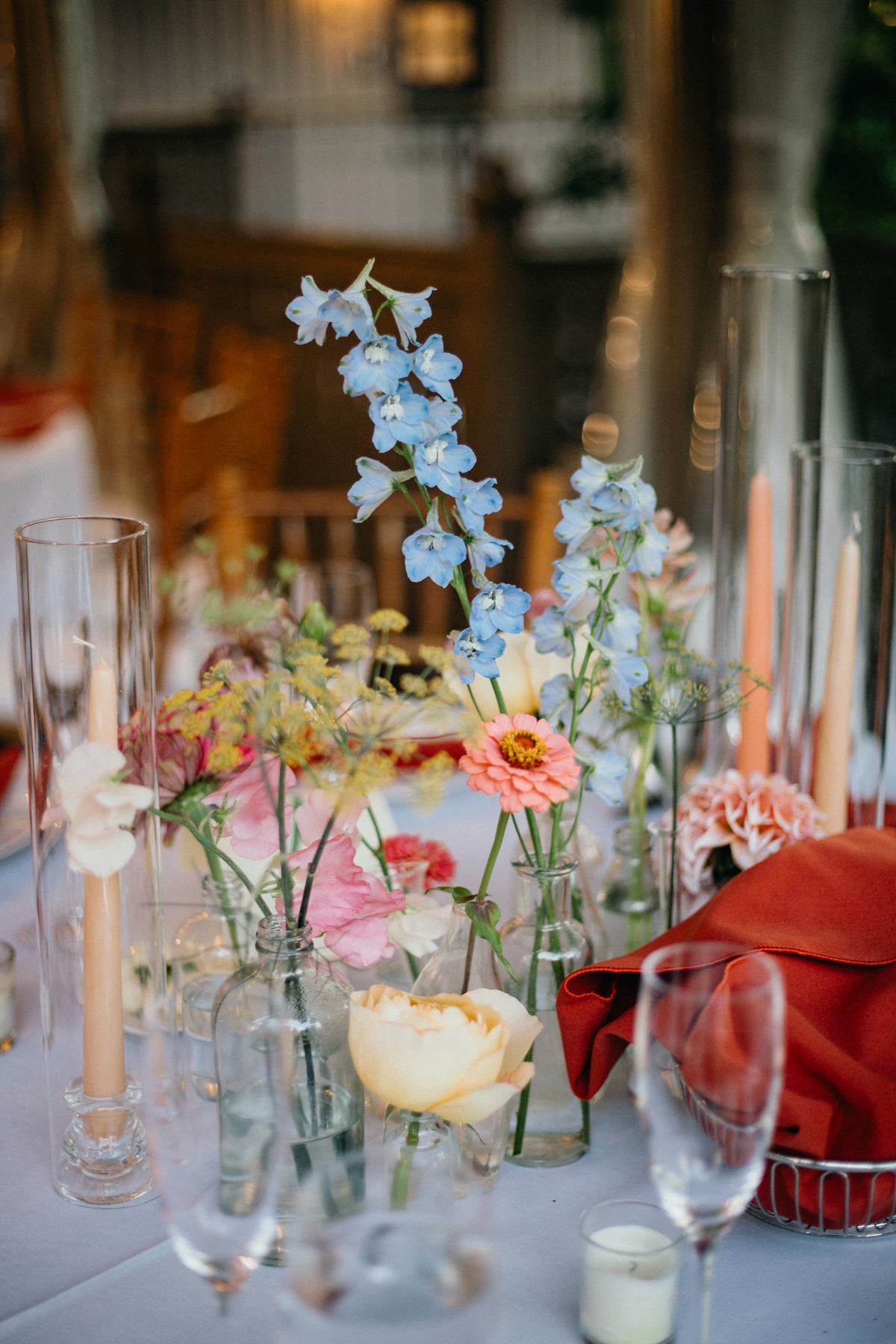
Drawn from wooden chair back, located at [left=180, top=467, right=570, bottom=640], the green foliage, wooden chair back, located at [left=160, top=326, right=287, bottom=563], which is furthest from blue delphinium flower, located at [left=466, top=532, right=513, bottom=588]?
the green foliage

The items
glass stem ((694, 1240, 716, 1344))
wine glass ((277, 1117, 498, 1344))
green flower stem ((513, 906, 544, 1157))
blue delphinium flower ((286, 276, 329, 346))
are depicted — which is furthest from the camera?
green flower stem ((513, 906, 544, 1157))

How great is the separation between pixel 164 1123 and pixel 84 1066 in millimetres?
220

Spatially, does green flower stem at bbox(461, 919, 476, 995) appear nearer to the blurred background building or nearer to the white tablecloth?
the blurred background building

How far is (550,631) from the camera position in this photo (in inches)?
26.0

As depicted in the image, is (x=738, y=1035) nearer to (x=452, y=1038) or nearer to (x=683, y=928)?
(x=452, y=1038)

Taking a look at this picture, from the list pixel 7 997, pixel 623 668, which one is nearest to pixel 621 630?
pixel 623 668

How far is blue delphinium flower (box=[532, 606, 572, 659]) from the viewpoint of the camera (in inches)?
25.9

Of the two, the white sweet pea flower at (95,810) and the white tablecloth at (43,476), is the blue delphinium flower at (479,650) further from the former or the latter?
the white tablecloth at (43,476)

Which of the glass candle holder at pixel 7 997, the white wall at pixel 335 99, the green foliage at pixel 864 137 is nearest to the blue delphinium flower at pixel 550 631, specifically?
the glass candle holder at pixel 7 997

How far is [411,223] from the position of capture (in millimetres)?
6672

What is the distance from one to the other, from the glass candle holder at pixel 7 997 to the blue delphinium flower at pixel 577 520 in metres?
0.44

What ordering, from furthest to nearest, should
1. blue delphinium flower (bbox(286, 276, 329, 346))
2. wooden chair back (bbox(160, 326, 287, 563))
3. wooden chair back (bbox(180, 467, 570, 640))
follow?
wooden chair back (bbox(160, 326, 287, 563)) → wooden chair back (bbox(180, 467, 570, 640)) → blue delphinium flower (bbox(286, 276, 329, 346))

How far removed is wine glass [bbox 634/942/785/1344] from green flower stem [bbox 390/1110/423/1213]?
0.09 m

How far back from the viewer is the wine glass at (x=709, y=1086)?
45 centimetres
